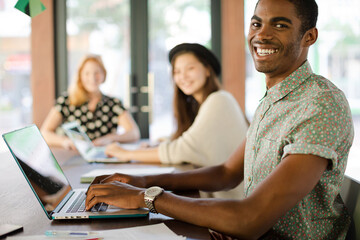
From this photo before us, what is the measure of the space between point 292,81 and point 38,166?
2.59 feet

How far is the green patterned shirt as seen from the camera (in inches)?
39.7

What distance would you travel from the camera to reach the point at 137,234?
946 mm

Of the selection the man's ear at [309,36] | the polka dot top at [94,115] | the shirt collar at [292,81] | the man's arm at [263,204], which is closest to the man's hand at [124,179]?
Answer: the man's arm at [263,204]

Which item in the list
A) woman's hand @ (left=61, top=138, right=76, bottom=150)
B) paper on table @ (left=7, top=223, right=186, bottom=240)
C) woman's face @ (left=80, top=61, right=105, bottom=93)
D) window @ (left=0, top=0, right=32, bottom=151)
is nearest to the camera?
paper on table @ (left=7, top=223, right=186, bottom=240)

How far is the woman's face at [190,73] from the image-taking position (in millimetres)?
2277

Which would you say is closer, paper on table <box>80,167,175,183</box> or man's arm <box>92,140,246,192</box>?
man's arm <box>92,140,246,192</box>

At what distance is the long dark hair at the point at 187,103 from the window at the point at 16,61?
7.97 feet

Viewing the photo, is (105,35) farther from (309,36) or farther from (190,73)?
(309,36)

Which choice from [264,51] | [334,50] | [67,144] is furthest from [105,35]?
[264,51]

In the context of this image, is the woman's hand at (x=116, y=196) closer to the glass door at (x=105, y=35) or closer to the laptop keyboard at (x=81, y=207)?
the laptop keyboard at (x=81, y=207)

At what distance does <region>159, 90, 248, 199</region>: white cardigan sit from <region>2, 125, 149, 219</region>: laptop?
2.45ft

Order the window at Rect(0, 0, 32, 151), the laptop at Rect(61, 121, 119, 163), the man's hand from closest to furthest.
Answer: the man's hand, the laptop at Rect(61, 121, 119, 163), the window at Rect(0, 0, 32, 151)

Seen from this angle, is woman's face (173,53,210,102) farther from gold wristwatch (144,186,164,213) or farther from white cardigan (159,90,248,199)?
gold wristwatch (144,186,164,213)

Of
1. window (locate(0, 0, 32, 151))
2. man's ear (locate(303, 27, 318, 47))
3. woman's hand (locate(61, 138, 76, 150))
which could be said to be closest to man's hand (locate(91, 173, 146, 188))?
man's ear (locate(303, 27, 318, 47))
